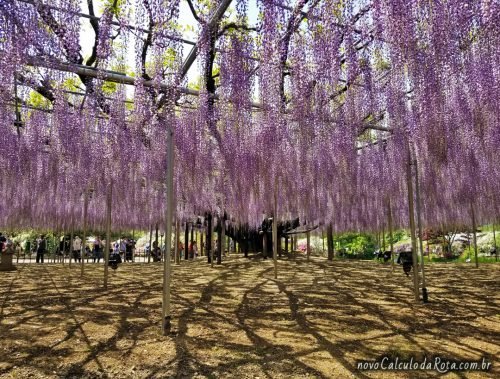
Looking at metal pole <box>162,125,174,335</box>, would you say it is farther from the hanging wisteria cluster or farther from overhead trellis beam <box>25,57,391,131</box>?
overhead trellis beam <box>25,57,391,131</box>

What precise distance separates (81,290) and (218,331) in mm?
3953

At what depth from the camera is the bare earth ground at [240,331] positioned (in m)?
3.04

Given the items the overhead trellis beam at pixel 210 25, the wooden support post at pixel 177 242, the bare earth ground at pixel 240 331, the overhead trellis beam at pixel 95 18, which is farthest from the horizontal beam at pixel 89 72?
the wooden support post at pixel 177 242

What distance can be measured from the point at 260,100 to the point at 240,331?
3.96 metres

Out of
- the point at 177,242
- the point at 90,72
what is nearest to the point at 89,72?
the point at 90,72

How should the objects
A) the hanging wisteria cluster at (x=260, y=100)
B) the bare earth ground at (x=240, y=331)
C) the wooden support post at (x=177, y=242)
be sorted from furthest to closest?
the wooden support post at (x=177, y=242), the hanging wisteria cluster at (x=260, y=100), the bare earth ground at (x=240, y=331)

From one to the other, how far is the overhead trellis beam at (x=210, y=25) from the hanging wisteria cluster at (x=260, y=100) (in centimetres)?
7

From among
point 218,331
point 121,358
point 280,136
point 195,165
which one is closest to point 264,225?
point 195,165

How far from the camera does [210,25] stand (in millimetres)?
5383

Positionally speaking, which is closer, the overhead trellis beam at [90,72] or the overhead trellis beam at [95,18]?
the overhead trellis beam at [95,18]

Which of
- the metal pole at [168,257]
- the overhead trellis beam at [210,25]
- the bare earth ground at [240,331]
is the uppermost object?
the overhead trellis beam at [210,25]

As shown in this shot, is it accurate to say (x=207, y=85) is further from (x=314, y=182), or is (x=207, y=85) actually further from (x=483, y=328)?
(x=483, y=328)

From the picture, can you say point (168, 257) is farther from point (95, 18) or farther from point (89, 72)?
point (95, 18)

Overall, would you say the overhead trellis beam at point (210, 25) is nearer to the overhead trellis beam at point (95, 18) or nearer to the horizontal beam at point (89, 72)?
the overhead trellis beam at point (95, 18)
